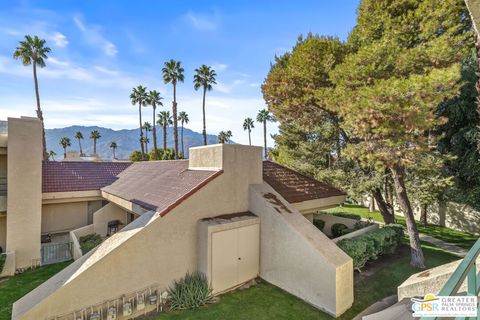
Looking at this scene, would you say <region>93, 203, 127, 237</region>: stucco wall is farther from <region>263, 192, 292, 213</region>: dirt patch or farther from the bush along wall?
the bush along wall

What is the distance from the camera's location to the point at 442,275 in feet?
21.4

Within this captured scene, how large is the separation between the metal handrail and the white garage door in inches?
322

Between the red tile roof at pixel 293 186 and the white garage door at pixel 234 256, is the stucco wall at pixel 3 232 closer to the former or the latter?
the white garage door at pixel 234 256

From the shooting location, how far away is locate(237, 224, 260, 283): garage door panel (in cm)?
1097

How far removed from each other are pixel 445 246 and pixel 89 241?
2292 centimetres

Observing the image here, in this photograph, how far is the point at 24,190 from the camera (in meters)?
13.5

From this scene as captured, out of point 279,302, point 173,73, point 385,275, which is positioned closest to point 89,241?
point 279,302

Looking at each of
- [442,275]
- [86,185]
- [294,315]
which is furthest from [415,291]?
[86,185]

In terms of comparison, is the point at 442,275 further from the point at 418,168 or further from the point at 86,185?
the point at 86,185

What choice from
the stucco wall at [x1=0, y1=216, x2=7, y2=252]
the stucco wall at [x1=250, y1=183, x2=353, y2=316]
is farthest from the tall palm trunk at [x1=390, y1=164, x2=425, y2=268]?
the stucco wall at [x1=0, y1=216, x2=7, y2=252]

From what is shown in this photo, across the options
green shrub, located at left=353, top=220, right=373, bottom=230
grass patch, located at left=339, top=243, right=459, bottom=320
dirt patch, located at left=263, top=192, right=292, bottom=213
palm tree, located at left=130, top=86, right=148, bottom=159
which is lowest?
grass patch, located at left=339, top=243, right=459, bottom=320

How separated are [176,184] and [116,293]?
17.5 ft

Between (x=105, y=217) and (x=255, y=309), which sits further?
(x=105, y=217)

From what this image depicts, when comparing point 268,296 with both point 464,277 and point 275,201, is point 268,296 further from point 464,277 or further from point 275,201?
point 464,277
